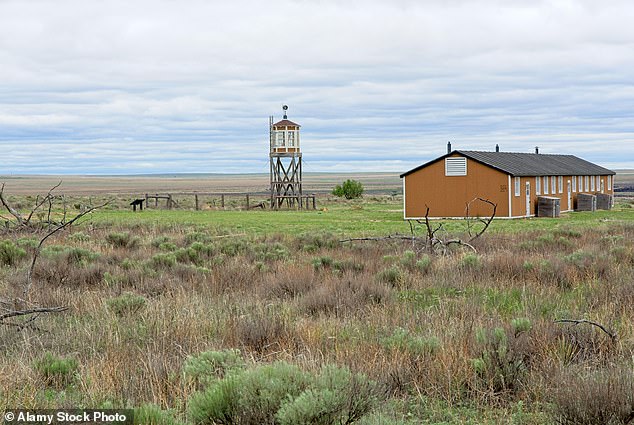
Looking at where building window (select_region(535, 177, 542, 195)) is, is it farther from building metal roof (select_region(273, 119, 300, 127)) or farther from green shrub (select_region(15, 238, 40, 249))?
green shrub (select_region(15, 238, 40, 249))

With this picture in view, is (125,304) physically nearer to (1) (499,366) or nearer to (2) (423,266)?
(1) (499,366)

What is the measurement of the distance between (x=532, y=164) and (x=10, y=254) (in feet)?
118

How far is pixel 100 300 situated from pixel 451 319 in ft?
17.3

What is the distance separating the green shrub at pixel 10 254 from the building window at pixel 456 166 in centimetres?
2829

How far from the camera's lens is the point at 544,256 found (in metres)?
17.4

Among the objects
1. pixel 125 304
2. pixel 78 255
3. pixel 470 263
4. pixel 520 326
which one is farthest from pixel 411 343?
pixel 78 255

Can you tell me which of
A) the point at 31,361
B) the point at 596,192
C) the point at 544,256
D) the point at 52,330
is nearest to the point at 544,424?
the point at 31,361

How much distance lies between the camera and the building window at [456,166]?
4253 centimetres

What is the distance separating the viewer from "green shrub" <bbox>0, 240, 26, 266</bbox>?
17844 mm

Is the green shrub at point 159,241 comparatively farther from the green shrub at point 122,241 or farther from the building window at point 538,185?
the building window at point 538,185

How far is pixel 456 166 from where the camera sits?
42656mm

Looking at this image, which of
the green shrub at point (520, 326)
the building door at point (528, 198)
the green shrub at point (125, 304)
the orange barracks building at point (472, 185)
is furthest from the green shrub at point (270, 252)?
the building door at point (528, 198)

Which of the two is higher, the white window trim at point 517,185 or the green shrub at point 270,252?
the white window trim at point 517,185

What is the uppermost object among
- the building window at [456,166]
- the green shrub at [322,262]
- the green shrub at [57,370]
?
the building window at [456,166]
